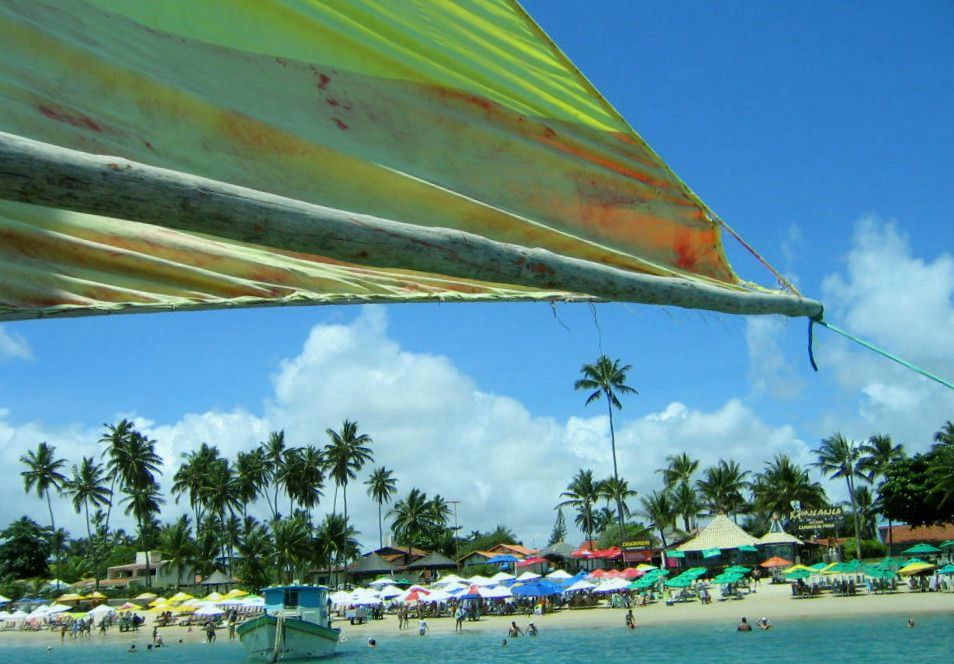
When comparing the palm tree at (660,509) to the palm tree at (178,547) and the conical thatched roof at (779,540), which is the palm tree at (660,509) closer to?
the conical thatched roof at (779,540)

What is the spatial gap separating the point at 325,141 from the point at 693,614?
46.1 m

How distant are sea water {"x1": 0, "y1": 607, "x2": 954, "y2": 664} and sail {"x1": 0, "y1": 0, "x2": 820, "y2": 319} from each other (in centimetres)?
2918

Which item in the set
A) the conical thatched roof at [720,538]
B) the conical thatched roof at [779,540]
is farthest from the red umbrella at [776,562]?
the conical thatched roof at [720,538]

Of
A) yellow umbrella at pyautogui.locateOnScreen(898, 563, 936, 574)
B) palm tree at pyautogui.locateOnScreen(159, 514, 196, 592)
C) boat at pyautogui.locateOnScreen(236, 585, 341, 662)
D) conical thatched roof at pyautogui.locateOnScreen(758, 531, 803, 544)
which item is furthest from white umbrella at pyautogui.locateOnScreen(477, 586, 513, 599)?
palm tree at pyautogui.locateOnScreen(159, 514, 196, 592)

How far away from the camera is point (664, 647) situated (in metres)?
35.2

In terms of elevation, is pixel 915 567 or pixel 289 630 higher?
pixel 915 567

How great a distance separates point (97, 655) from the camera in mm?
47469

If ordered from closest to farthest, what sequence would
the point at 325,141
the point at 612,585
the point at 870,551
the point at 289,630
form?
the point at 325,141 < the point at 289,630 < the point at 612,585 < the point at 870,551

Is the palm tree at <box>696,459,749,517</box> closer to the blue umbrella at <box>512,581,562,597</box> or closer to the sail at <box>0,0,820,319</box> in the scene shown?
the blue umbrella at <box>512,581,562,597</box>

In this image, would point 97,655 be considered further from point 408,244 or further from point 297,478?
point 408,244

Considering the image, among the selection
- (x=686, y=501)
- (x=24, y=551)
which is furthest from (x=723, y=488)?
(x=24, y=551)

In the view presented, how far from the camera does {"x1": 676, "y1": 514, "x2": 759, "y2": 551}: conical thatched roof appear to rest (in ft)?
200

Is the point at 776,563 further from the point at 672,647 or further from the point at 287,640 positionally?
the point at 287,640

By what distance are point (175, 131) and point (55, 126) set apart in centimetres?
40
